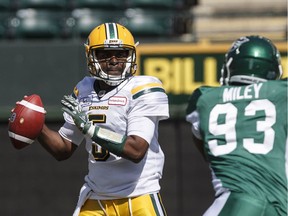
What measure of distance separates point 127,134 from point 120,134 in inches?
1.7

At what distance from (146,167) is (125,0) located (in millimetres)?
5447

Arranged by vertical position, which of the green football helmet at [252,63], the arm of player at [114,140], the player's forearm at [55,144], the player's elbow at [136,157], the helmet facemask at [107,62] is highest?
the green football helmet at [252,63]

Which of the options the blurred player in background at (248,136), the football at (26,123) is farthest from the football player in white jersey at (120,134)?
the blurred player in background at (248,136)

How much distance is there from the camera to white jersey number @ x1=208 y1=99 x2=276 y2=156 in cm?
396

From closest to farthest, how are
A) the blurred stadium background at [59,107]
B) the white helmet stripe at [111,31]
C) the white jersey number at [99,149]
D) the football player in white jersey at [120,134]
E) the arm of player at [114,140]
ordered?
1. the arm of player at [114,140]
2. the football player in white jersey at [120,134]
3. the white jersey number at [99,149]
4. the white helmet stripe at [111,31]
5. the blurred stadium background at [59,107]

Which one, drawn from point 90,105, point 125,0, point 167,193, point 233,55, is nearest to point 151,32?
point 125,0

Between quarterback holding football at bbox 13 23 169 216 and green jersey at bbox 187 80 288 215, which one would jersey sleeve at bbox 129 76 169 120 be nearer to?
quarterback holding football at bbox 13 23 169 216

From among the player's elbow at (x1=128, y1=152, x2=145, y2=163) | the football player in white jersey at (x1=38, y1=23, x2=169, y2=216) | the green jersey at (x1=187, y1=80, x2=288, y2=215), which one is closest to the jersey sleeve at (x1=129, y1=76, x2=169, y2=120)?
the football player in white jersey at (x1=38, y1=23, x2=169, y2=216)

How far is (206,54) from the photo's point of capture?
920cm

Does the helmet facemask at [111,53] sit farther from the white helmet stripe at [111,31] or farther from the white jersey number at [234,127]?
the white jersey number at [234,127]

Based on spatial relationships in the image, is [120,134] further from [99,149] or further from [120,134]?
[99,149]

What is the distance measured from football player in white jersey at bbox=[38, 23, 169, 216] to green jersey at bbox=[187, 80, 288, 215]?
768 mm

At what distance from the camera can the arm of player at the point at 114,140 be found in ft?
15.4

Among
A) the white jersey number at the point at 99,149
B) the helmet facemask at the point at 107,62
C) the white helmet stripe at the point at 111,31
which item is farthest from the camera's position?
the white helmet stripe at the point at 111,31
